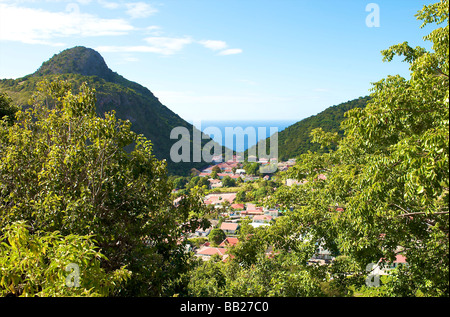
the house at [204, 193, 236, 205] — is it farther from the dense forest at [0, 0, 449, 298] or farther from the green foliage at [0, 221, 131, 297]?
the green foliage at [0, 221, 131, 297]

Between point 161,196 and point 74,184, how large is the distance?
142 cm

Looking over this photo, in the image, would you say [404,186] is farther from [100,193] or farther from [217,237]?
[217,237]

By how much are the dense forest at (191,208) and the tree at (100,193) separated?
0.02m

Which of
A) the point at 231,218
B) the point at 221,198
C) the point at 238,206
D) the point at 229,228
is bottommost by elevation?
the point at 231,218

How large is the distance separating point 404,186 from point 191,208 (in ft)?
11.3

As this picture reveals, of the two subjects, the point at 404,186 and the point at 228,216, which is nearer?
the point at 404,186

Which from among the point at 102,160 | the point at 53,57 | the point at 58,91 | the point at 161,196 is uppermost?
the point at 53,57

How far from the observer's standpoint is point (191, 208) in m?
5.42

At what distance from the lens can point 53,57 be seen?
314 feet

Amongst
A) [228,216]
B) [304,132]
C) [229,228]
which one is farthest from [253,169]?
[229,228]

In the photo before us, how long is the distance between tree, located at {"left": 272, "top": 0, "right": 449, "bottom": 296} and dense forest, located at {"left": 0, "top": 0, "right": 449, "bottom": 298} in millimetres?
20

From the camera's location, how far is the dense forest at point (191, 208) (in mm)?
2977
